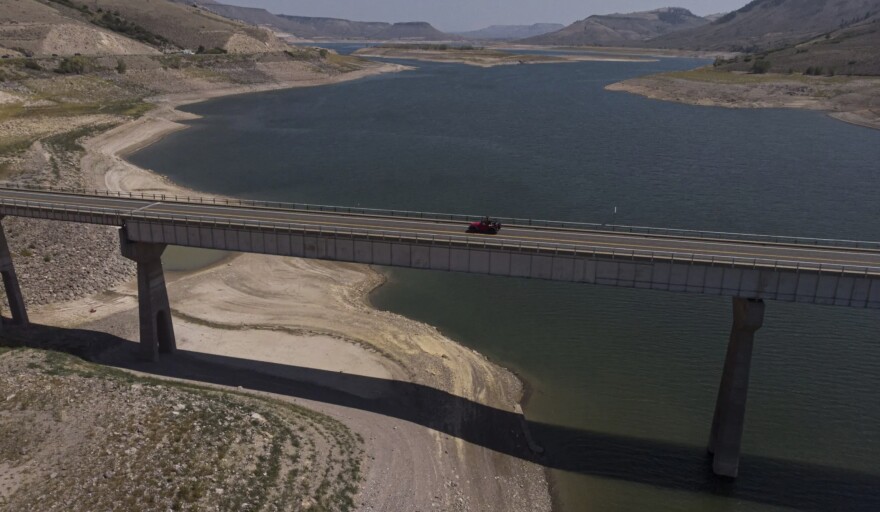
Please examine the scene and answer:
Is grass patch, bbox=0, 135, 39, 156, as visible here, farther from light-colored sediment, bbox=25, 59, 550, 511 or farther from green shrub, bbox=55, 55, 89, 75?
green shrub, bbox=55, 55, 89, 75

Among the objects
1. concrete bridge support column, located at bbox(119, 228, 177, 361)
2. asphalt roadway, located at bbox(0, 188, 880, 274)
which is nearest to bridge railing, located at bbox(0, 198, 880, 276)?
asphalt roadway, located at bbox(0, 188, 880, 274)

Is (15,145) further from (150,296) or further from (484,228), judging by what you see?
(484,228)

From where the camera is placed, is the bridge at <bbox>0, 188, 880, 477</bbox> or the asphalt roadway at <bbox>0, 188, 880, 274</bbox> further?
the asphalt roadway at <bbox>0, 188, 880, 274</bbox>

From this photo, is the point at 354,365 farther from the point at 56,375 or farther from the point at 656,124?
the point at 656,124

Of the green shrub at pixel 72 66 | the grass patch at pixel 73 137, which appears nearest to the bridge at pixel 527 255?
the grass patch at pixel 73 137

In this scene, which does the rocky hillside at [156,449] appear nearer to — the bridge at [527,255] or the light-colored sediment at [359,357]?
the light-colored sediment at [359,357]

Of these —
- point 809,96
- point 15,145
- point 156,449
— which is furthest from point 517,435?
point 809,96
